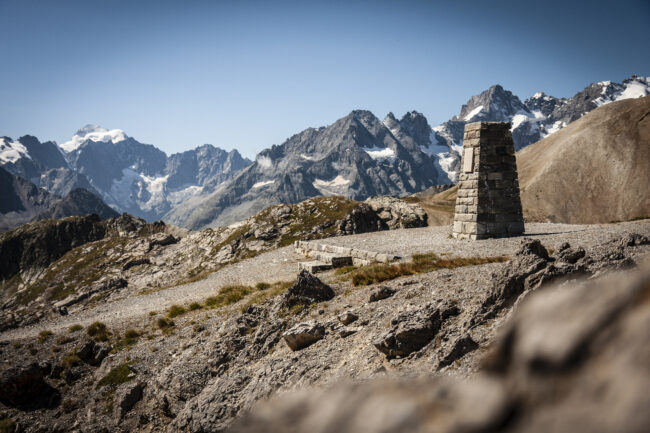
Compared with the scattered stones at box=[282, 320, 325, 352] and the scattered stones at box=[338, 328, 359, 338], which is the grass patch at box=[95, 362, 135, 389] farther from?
the scattered stones at box=[338, 328, 359, 338]

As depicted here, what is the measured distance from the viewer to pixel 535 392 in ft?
6.21

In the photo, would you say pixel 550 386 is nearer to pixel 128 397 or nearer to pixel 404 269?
pixel 128 397

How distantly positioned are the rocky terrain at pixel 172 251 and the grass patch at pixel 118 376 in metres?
19.1

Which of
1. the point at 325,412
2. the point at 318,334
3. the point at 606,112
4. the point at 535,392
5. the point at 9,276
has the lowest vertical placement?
the point at 9,276

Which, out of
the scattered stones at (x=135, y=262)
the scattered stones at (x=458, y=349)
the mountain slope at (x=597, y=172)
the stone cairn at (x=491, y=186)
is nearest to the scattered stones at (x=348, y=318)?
the scattered stones at (x=458, y=349)

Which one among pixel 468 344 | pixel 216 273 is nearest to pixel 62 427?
pixel 468 344

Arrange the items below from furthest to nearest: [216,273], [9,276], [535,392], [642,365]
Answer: [9,276] < [216,273] < [535,392] < [642,365]

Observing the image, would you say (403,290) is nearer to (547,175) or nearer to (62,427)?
(62,427)

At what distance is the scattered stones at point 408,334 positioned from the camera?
27.7 feet

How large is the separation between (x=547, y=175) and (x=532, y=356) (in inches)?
3408

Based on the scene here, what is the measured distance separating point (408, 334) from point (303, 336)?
329 centimetres

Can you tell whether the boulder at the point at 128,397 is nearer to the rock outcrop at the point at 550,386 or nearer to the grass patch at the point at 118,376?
the grass patch at the point at 118,376

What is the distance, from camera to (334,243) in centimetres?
3017

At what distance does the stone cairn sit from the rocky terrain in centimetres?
1802
